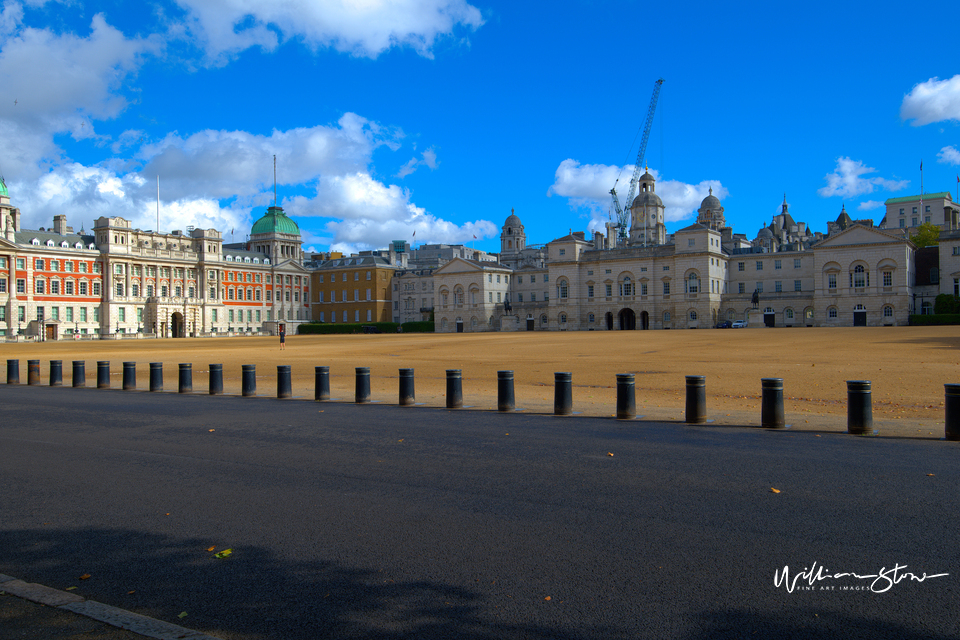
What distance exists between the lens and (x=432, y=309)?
118438mm

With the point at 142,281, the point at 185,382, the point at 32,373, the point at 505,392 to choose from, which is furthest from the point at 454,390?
the point at 142,281

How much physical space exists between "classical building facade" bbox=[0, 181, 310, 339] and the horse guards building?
20 centimetres

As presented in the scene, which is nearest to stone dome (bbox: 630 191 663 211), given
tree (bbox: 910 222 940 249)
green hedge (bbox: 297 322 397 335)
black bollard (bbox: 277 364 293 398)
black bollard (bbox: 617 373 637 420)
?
tree (bbox: 910 222 940 249)

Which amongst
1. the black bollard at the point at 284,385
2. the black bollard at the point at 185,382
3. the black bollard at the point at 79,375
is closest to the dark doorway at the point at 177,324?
the black bollard at the point at 79,375

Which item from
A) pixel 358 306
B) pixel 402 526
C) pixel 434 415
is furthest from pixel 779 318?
pixel 402 526

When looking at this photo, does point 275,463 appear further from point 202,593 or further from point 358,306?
point 358,306

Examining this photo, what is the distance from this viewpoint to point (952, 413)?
A: 1067cm

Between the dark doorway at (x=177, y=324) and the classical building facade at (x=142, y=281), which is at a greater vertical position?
the classical building facade at (x=142, y=281)

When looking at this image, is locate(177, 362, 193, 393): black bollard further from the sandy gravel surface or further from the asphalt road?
the asphalt road

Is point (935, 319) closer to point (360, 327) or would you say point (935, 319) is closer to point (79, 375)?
point (360, 327)

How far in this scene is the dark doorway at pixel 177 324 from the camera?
108500mm

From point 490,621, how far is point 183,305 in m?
114

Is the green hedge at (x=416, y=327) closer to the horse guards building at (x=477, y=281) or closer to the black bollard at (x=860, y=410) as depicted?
the horse guards building at (x=477, y=281)

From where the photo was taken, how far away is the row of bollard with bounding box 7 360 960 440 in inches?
446
